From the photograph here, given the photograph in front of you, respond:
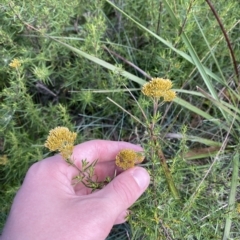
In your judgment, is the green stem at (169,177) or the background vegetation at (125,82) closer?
the green stem at (169,177)

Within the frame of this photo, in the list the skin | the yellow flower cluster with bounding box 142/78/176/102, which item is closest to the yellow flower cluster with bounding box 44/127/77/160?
the skin

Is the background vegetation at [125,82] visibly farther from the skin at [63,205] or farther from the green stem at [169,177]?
the skin at [63,205]

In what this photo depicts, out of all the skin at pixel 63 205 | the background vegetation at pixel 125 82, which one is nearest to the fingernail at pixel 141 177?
the skin at pixel 63 205

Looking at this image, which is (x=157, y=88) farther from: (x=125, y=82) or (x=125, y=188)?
(x=125, y=82)

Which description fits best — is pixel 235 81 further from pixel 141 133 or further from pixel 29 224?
pixel 29 224

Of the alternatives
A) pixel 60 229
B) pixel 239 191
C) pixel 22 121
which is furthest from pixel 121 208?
pixel 22 121

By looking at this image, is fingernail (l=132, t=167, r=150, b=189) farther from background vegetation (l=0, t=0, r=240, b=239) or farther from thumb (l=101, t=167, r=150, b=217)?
background vegetation (l=0, t=0, r=240, b=239)
